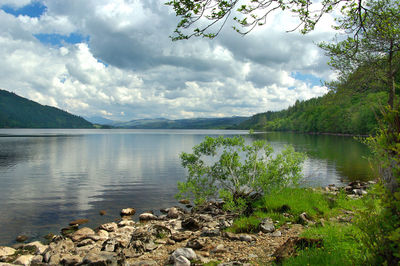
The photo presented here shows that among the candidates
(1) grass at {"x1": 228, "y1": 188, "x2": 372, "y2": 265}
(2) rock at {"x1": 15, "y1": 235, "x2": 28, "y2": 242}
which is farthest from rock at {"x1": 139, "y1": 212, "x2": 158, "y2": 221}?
(1) grass at {"x1": 228, "y1": 188, "x2": 372, "y2": 265}

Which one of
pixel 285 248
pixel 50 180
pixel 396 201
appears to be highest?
pixel 396 201

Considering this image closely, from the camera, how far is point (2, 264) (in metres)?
11.4

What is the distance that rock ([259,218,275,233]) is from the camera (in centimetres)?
1122

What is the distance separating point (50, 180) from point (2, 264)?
24393 mm

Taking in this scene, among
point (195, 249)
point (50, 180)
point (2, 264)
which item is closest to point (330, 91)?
point (195, 249)

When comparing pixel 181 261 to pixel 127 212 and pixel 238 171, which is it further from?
pixel 127 212

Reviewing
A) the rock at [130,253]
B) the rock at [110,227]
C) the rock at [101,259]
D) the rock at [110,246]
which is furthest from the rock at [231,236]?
the rock at [110,227]

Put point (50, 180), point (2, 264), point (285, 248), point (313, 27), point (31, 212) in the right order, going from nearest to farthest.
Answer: point (285, 248), point (313, 27), point (2, 264), point (31, 212), point (50, 180)

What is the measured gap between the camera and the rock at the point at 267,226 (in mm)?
11220

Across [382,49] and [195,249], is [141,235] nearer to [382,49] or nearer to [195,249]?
[195,249]

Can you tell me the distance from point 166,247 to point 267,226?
451cm

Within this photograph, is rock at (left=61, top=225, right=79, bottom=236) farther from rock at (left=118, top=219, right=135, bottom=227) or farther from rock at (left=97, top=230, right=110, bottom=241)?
rock at (left=118, top=219, right=135, bottom=227)

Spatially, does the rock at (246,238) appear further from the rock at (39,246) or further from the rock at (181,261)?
the rock at (39,246)

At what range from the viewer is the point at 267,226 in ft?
37.7
